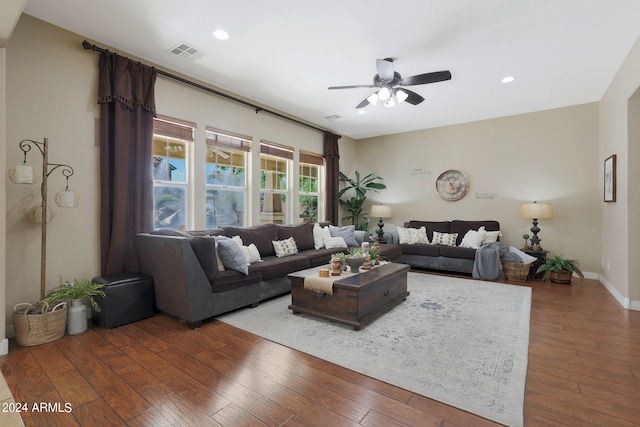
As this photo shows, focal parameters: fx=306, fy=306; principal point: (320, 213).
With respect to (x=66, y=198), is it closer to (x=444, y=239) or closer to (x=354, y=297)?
(x=354, y=297)

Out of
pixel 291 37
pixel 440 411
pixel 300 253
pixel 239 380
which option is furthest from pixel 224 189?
pixel 440 411

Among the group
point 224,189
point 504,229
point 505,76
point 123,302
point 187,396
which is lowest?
point 187,396

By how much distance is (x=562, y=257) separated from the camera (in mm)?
5410

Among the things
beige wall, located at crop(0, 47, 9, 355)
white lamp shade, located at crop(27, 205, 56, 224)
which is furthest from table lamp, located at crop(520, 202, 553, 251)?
beige wall, located at crop(0, 47, 9, 355)

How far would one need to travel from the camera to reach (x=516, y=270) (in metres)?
5.03

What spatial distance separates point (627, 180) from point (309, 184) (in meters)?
4.89

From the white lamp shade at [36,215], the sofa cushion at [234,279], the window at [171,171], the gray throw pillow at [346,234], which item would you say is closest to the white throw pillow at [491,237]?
the gray throw pillow at [346,234]

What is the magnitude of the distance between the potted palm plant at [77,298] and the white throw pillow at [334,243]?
3285mm

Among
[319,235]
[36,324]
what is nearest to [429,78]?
[319,235]

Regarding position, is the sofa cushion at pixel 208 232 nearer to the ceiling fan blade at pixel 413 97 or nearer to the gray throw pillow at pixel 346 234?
the gray throw pillow at pixel 346 234

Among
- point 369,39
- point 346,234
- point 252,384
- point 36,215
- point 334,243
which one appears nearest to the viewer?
point 252,384

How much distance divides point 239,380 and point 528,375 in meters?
2.05

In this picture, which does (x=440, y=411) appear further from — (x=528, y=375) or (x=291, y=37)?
(x=291, y=37)

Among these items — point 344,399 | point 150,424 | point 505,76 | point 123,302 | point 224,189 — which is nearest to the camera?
point 150,424
